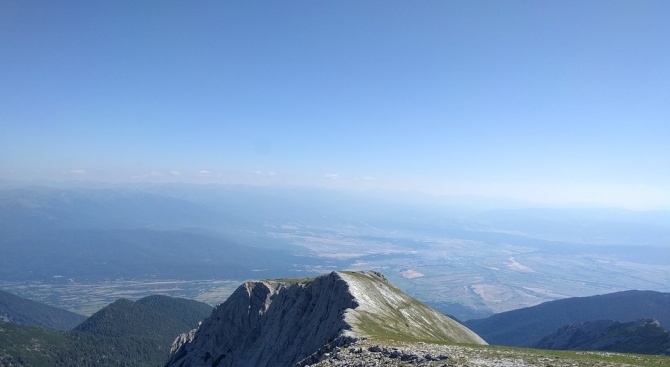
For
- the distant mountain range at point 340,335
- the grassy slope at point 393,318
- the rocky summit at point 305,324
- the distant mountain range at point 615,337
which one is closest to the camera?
the distant mountain range at point 340,335

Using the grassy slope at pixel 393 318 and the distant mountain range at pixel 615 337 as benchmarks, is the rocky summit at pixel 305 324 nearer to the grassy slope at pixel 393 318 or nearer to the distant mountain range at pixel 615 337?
the grassy slope at pixel 393 318

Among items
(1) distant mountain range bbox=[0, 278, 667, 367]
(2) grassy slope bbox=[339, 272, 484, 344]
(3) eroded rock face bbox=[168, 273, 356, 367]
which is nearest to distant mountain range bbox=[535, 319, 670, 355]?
(1) distant mountain range bbox=[0, 278, 667, 367]

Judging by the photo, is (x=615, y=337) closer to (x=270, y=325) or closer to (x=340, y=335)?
(x=270, y=325)

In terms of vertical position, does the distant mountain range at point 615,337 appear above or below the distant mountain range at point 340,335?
below

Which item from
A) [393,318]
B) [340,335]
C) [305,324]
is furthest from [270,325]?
[340,335]

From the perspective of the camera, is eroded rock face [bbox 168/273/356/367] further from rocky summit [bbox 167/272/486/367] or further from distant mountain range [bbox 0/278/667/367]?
distant mountain range [bbox 0/278/667/367]

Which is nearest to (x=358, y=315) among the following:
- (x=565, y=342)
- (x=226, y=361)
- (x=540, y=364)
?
(x=540, y=364)

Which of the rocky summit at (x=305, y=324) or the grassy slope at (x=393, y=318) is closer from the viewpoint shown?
the grassy slope at (x=393, y=318)

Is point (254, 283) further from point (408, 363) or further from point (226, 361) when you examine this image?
point (408, 363)

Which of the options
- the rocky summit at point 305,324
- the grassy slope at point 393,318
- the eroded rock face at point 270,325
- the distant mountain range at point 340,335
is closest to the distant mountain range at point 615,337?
the distant mountain range at point 340,335
